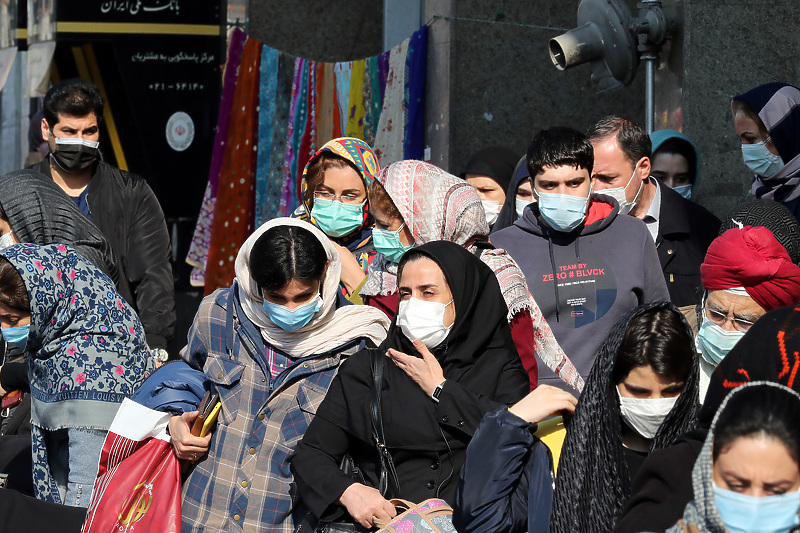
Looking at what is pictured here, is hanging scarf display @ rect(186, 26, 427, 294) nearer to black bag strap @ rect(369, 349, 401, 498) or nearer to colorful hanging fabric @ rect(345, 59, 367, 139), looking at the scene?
colorful hanging fabric @ rect(345, 59, 367, 139)

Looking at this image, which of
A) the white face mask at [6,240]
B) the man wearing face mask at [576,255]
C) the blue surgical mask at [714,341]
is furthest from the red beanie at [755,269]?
the white face mask at [6,240]

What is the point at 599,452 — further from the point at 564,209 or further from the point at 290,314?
the point at 564,209

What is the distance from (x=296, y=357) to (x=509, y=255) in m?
0.96

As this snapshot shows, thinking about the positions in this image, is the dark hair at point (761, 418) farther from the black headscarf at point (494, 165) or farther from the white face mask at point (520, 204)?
the black headscarf at point (494, 165)

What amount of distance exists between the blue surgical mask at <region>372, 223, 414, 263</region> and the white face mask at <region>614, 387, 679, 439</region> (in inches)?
62.8

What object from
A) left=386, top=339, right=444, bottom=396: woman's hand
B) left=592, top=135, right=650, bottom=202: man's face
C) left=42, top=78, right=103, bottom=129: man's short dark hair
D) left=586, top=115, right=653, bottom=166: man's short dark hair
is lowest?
left=386, top=339, right=444, bottom=396: woman's hand

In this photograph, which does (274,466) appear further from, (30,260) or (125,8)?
(125,8)

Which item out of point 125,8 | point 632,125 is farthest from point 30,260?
point 125,8

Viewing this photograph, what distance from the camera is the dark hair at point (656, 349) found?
2.99 metres

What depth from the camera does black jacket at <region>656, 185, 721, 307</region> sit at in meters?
4.82

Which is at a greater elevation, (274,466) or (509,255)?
(509,255)

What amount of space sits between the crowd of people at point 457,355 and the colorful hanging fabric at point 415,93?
2.36 meters

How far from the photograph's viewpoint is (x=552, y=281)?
4270mm

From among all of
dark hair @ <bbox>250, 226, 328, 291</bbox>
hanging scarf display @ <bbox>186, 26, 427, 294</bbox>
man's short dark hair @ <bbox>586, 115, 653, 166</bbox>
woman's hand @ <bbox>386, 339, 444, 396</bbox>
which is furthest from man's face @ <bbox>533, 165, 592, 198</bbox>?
hanging scarf display @ <bbox>186, 26, 427, 294</bbox>
